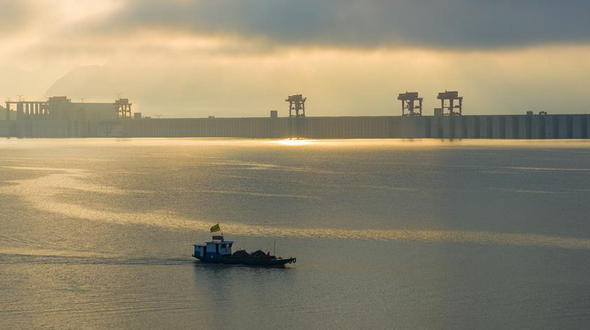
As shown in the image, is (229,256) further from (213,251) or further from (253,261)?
(253,261)

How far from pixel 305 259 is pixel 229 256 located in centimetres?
413

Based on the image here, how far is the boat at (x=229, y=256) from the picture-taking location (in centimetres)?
4399

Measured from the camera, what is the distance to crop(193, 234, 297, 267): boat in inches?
1732

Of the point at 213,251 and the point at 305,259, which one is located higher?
the point at 213,251

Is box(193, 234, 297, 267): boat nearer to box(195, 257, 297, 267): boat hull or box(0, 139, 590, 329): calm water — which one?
box(195, 257, 297, 267): boat hull

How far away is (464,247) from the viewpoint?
50375mm

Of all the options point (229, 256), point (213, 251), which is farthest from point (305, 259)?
point (213, 251)

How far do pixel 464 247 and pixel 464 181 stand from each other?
6069cm

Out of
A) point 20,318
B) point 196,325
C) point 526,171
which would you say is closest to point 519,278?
point 196,325

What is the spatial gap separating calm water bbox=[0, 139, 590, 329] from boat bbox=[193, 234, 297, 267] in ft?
2.69

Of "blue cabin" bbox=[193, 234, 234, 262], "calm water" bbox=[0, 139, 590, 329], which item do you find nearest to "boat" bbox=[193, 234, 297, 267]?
"blue cabin" bbox=[193, 234, 234, 262]

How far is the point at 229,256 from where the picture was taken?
45.1 m

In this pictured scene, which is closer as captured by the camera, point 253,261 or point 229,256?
point 253,261

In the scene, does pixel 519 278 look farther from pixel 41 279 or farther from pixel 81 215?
pixel 81 215
